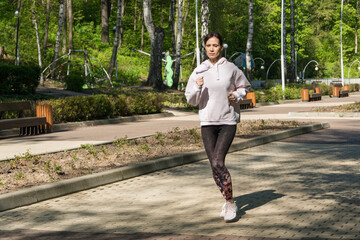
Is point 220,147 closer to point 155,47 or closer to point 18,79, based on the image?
point 18,79

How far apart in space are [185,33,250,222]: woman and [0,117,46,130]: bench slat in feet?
36.8

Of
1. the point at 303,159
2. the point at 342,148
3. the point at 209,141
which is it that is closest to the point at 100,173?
the point at 209,141

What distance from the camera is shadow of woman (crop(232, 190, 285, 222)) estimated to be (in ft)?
21.6

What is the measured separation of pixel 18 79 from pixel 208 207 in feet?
66.0

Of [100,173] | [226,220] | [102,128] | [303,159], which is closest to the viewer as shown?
[226,220]

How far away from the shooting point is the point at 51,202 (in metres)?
7.29

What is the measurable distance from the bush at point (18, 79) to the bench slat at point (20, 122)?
8018mm

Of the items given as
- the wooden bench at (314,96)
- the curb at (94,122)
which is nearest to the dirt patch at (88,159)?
the curb at (94,122)

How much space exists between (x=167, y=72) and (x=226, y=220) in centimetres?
3117

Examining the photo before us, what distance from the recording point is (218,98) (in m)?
6.08

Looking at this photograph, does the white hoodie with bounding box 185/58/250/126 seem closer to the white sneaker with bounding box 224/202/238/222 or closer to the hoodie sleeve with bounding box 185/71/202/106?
the hoodie sleeve with bounding box 185/71/202/106

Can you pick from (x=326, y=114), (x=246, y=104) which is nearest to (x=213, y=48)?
(x=326, y=114)

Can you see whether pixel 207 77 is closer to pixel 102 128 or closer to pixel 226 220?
pixel 226 220

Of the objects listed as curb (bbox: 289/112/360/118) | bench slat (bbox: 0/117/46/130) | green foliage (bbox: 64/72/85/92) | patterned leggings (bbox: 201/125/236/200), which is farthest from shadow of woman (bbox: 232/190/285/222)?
green foliage (bbox: 64/72/85/92)
